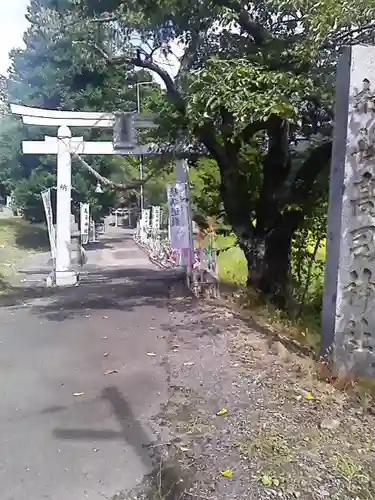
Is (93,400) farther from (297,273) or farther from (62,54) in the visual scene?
(62,54)

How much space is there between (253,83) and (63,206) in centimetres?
791

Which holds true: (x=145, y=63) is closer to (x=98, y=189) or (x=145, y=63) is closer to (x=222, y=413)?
(x=222, y=413)

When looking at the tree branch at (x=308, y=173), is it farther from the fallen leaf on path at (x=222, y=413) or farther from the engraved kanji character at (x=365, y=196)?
the fallen leaf on path at (x=222, y=413)

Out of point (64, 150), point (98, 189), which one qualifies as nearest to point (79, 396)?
point (64, 150)

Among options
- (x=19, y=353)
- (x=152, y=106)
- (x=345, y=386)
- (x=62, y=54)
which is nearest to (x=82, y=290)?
(x=152, y=106)

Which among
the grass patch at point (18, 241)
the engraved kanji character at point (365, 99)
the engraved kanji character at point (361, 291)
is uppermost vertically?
the engraved kanji character at point (365, 99)

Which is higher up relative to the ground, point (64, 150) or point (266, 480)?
point (64, 150)

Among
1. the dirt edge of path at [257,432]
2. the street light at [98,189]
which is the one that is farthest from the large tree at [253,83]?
the street light at [98,189]

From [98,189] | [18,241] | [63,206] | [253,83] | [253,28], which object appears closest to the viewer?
[253,83]

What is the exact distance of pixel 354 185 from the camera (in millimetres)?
4684

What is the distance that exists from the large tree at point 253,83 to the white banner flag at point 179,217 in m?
0.95

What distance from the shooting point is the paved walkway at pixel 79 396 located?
3.25 metres

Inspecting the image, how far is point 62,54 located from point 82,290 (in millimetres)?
16017

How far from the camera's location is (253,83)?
6086 mm
